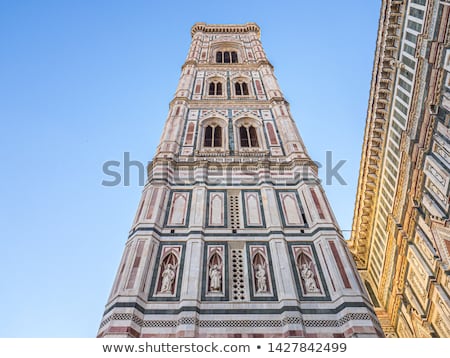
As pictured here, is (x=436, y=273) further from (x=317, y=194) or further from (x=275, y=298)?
(x=275, y=298)

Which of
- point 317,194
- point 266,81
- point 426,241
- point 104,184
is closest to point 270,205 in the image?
point 317,194

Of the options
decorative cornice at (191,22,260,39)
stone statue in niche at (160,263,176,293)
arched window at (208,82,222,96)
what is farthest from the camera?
decorative cornice at (191,22,260,39)

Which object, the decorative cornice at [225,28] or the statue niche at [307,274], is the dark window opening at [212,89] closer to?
the decorative cornice at [225,28]

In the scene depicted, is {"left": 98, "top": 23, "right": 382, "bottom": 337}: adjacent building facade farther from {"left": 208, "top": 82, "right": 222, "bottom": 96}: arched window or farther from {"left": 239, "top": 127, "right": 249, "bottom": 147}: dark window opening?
{"left": 208, "top": 82, "right": 222, "bottom": 96}: arched window

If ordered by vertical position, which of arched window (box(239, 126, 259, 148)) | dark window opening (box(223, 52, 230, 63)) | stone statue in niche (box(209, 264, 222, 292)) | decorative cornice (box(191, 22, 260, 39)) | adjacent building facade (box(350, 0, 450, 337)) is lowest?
stone statue in niche (box(209, 264, 222, 292))

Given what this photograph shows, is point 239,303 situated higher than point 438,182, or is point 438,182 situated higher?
point 438,182

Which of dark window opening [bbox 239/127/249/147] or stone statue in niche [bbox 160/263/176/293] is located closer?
stone statue in niche [bbox 160/263/176/293]

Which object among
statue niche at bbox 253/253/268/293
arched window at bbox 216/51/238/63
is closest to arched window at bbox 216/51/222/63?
arched window at bbox 216/51/238/63

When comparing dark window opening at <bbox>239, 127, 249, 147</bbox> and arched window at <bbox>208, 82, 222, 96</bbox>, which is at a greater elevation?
arched window at <bbox>208, 82, 222, 96</bbox>
